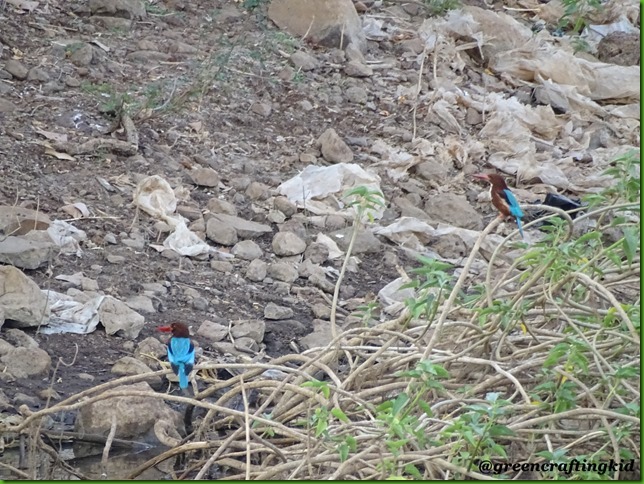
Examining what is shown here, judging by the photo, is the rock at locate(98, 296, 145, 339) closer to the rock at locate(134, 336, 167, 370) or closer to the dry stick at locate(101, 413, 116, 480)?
the rock at locate(134, 336, 167, 370)

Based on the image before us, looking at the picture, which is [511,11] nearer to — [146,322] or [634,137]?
[634,137]

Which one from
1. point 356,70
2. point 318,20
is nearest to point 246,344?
point 356,70

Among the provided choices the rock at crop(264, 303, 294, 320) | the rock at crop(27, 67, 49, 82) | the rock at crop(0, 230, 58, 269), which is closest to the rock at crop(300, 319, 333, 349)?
the rock at crop(264, 303, 294, 320)

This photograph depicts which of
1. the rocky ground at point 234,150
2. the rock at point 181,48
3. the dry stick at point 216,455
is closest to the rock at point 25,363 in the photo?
the rocky ground at point 234,150

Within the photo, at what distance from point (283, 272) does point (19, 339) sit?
1.43 m

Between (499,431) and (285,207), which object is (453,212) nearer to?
(285,207)

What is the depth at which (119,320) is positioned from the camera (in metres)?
4.36

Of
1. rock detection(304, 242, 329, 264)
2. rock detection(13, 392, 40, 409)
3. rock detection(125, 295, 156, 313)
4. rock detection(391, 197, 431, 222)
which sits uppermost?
rock detection(13, 392, 40, 409)

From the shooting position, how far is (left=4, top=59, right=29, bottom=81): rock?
6.16 m

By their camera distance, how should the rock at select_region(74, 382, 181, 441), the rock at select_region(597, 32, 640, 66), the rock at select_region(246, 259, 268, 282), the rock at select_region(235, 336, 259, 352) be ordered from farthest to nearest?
the rock at select_region(597, 32, 640, 66) → the rock at select_region(246, 259, 268, 282) → the rock at select_region(235, 336, 259, 352) → the rock at select_region(74, 382, 181, 441)

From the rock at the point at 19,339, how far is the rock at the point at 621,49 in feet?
18.9

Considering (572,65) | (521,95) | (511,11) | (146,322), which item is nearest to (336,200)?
(146,322)

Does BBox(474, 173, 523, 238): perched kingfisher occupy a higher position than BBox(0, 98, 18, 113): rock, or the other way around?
BBox(474, 173, 523, 238): perched kingfisher

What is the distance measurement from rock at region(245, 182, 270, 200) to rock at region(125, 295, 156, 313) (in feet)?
4.18
